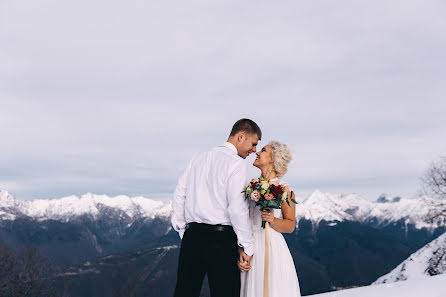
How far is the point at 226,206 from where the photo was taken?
211 inches

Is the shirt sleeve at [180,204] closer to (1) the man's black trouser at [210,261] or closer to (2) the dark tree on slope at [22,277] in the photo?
(1) the man's black trouser at [210,261]

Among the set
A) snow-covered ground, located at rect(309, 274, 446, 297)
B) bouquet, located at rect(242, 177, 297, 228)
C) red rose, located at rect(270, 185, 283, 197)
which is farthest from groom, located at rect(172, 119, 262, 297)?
snow-covered ground, located at rect(309, 274, 446, 297)

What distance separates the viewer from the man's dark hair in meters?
5.59

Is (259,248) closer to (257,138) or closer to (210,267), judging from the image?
(210,267)

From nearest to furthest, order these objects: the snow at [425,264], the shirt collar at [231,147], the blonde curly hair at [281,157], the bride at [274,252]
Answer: the shirt collar at [231,147] → the bride at [274,252] → the blonde curly hair at [281,157] → the snow at [425,264]

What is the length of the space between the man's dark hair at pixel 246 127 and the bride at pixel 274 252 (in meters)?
1.17

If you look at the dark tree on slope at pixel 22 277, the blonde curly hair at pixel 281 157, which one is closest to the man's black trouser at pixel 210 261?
the blonde curly hair at pixel 281 157

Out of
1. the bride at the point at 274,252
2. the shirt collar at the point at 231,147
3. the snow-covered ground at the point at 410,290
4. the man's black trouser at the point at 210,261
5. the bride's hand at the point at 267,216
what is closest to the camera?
the man's black trouser at the point at 210,261

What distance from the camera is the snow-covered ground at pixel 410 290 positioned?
40.6ft

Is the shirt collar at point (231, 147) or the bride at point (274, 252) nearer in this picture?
the shirt collar at point (231, 147)

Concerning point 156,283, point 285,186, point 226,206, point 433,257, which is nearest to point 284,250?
point 285,186

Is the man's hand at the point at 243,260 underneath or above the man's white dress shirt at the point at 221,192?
underneath

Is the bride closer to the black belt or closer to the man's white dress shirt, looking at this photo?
the man's white dress shirt

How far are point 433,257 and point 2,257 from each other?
54864 mm
